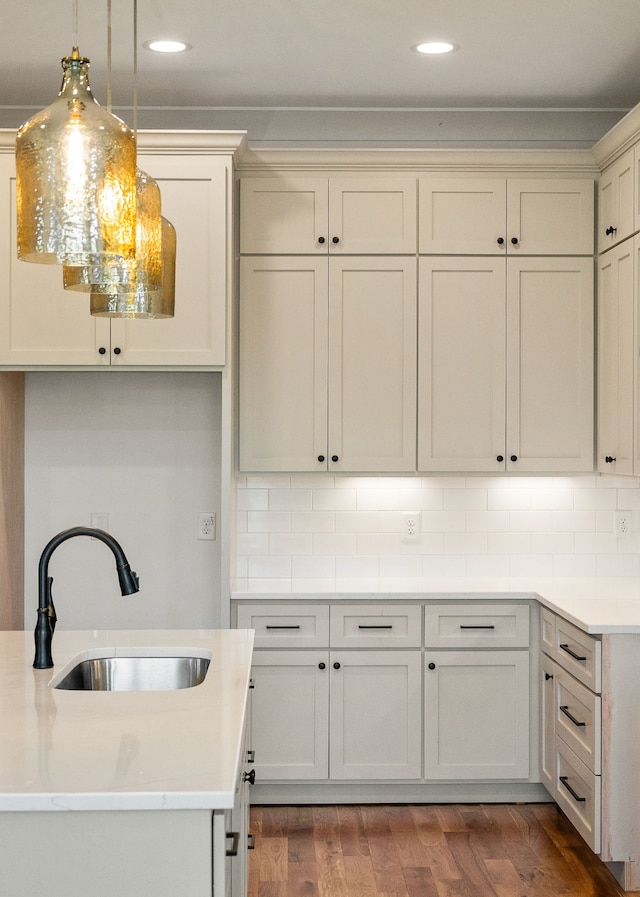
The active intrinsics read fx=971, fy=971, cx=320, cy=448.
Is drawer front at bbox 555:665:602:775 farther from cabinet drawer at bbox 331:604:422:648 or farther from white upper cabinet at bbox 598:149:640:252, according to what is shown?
white upper cabinet at bbox 598:149:640:252

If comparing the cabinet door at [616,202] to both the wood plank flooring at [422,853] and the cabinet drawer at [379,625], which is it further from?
the wood plank flooring at [422,853]

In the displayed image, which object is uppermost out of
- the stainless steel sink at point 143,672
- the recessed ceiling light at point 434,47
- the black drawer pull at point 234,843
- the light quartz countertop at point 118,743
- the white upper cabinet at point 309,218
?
the recessed ceiling light at point 434,47

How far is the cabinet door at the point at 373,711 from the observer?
392 centimetres

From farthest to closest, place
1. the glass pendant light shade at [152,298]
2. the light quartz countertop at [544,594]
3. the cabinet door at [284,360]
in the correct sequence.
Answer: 1. the cabinet door at [284,360]
2. the light quartz countertop at [544,594]
3. the glass pendant light shade at [152,298]

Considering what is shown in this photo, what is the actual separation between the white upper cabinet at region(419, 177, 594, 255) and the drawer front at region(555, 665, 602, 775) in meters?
1.76

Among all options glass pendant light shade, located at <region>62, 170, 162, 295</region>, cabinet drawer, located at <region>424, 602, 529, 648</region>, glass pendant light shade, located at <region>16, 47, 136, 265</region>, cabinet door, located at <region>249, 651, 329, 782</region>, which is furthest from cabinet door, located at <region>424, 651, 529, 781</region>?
glass pendant light shade, located at <region>16, 47, 136, 265</region>

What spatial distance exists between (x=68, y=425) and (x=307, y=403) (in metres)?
1.07

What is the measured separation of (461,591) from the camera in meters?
3.92

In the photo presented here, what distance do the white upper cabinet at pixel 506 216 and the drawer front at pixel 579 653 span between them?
158 cm

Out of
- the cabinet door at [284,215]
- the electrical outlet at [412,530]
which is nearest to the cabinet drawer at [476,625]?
the electrical outlet at [412,530]

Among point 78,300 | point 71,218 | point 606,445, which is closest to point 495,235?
point 606,445

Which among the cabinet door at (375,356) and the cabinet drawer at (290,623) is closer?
the cabinet drawer at (290,623)

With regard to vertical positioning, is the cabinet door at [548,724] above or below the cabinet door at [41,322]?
below

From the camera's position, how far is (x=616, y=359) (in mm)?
3926
